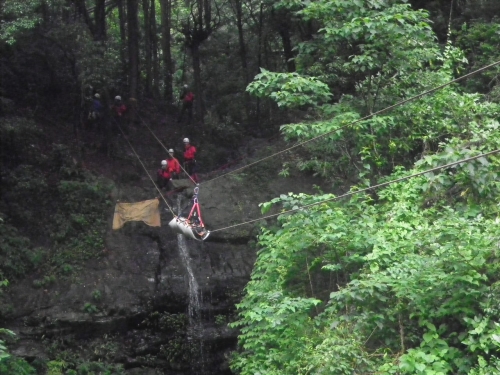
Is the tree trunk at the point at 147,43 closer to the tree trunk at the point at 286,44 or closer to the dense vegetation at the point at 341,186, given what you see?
the dense vegetation at the point at 341,186

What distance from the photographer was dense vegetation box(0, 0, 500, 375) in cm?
754

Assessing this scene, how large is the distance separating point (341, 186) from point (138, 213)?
569 cm

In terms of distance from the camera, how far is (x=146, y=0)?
23.9 meters

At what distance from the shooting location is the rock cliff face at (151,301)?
49.0 feet

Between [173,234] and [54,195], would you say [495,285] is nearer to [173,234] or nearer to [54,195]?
[173,234]

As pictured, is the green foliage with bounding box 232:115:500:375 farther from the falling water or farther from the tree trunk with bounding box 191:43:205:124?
the tree trunk with bounding box 191:43:205:124

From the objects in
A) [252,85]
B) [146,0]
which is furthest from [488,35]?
[146,0]

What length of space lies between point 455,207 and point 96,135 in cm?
1380

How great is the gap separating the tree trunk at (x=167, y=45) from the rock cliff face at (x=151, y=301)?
8374 mm

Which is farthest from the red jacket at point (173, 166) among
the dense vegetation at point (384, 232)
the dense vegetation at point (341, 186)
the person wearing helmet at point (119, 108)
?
the dense vegetation at point (384, 232)

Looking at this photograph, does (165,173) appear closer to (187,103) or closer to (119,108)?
(119,108)

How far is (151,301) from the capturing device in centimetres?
1559

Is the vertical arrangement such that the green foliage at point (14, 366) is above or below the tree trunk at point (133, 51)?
below

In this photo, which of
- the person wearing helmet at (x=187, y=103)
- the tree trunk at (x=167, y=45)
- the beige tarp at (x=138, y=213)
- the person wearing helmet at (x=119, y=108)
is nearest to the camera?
the beige tarp at (x=138, y=213)
